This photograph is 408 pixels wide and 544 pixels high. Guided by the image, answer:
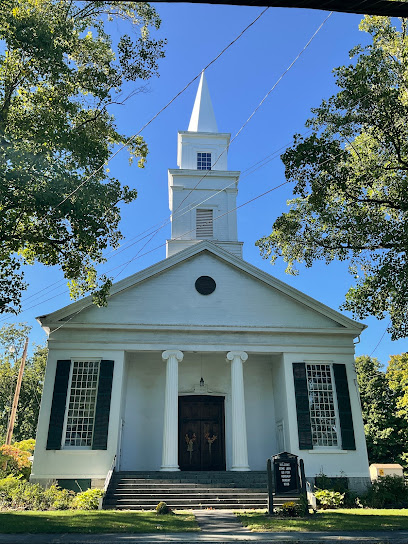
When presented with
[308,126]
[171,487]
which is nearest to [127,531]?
[171,487]

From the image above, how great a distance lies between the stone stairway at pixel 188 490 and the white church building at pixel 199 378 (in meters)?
0.79

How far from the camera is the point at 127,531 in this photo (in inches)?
354

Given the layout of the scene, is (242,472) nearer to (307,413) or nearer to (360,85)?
(307,413)

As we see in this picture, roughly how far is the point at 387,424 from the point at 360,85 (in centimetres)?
2575

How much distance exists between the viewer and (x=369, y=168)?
1357cm

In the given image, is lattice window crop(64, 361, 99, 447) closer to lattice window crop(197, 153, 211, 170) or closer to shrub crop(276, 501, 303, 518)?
shrub crop(276, 501, 303, 518)

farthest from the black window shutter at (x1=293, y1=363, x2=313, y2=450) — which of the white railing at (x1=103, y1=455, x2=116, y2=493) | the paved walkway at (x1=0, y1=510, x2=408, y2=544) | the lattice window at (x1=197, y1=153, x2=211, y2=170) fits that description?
the lattice window at (x1=197, y1=153, x2=211, y2=170)

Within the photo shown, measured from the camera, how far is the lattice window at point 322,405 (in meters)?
16.4

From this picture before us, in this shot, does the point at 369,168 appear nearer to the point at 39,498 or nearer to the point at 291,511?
the point at 291,511

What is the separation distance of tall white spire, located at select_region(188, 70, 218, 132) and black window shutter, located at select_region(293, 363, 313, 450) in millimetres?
15612

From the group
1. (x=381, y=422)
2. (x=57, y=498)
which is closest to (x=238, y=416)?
(x=57, y=498)

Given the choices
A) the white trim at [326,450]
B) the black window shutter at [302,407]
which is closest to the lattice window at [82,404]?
the black window shutter at [302,407]

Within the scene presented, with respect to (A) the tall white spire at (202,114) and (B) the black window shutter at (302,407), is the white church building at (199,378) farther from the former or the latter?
(A) the tall white spire at (202,114)

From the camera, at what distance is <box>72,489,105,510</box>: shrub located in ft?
42.2
